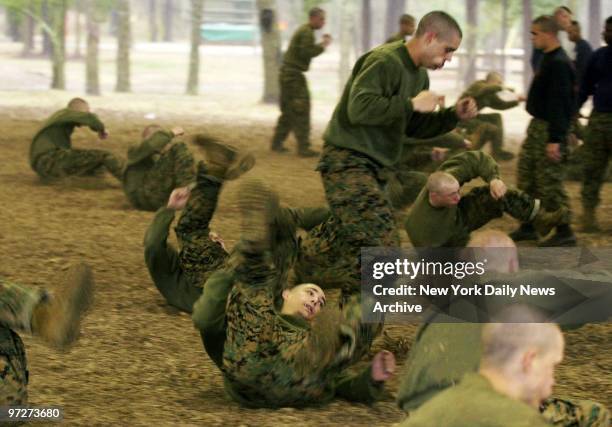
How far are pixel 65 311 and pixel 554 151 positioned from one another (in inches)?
229

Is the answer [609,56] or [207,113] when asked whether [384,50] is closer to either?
[609,56]

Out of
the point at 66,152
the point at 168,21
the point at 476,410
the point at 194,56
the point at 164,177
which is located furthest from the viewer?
the point at 168,21

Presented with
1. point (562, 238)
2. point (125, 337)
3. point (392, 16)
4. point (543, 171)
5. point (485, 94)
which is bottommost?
point (125, 337)

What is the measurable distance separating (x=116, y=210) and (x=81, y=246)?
1735 millimetres

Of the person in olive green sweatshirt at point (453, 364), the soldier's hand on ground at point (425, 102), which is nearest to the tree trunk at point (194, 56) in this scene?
the soldier's hand on ground at point (425, 102)

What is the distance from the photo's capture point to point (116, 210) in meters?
11.4

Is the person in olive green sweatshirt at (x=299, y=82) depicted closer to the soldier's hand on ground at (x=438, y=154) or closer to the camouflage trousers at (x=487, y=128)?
the camouflage trousers at (x=487, y=128)

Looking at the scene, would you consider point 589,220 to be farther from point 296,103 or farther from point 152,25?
point 152,25

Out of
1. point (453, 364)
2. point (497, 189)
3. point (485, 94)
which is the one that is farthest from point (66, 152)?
point (453, 364)

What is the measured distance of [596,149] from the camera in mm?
10453

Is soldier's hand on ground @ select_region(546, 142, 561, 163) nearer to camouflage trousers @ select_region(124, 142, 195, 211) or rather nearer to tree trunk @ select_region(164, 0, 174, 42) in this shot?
camouflage trousers @ select_region(124, 142, 195, 211)

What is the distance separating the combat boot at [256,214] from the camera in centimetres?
521

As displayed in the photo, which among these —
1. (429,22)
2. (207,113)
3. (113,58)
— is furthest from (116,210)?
(113,58)

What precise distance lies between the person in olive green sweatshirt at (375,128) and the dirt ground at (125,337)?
904 millimetres
